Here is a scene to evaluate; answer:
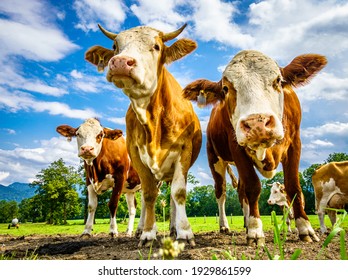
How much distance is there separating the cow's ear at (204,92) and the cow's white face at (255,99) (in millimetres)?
512

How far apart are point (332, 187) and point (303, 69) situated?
6.61 m

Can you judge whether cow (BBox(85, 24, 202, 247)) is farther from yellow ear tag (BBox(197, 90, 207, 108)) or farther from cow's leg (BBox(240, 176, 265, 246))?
cow's leg (BBox(240, 176, 265, 246))

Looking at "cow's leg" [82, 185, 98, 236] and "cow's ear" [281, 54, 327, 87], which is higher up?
"cow's ear" [281, 54, 327, 87]

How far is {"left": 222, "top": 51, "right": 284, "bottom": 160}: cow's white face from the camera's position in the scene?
2900mm

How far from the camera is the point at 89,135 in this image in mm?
7539

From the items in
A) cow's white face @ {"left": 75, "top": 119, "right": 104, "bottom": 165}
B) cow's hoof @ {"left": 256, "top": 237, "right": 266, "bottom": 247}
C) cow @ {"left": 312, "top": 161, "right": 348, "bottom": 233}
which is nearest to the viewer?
cow's hoof @ {"left": 256, "top": 237, "right": 266, "bottom": 247}

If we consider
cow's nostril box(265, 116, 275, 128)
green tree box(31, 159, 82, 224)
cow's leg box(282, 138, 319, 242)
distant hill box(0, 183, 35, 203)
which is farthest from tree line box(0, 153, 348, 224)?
cow's nostril box(265, 116, 275, 128)

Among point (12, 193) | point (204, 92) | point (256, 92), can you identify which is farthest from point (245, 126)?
point (12, 193)

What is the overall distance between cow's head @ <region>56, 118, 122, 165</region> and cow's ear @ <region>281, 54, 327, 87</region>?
4308mm

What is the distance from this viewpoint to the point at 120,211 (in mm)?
30281

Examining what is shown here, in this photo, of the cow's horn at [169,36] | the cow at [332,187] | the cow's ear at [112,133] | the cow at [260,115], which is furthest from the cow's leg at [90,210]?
the cow at [332,187]

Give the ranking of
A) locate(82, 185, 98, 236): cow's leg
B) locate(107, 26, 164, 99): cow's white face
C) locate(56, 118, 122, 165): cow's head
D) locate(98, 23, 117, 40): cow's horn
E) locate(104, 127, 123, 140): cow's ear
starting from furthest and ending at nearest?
1. locate(104, 127, 123, 140): cow's ear
2. locate(82, 185, 98, 236): cow's leg
3. locate(56, 118, 122, 165): cow's head
4. locate(98, 23, 117, 40): cow's horn
5. locate(107, 26, 164, 99): cow's white face

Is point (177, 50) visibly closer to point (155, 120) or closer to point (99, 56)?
point (155, 120)

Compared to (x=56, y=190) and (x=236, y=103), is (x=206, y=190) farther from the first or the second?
(x=236, y=103)
